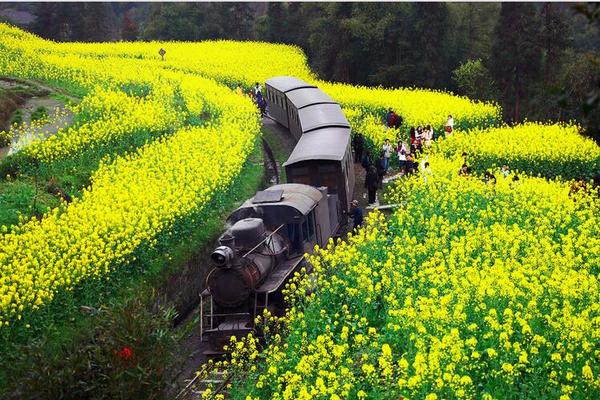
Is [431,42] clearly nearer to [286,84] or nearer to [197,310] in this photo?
[286,84]

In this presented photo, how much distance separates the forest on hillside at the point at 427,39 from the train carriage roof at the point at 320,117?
9.94 metres

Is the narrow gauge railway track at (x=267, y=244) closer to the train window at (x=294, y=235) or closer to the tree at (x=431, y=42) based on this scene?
the train window at (x=294, y=235)

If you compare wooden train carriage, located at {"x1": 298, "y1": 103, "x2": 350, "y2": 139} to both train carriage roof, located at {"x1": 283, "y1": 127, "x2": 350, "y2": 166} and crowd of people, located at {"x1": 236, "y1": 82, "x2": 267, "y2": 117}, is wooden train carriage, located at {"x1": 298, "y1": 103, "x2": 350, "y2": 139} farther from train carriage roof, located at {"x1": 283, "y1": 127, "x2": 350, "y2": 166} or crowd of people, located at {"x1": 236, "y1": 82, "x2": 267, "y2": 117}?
crowd of people, located at {"x1": 236, "y1": 82, "x2": 267, "y2": 117}

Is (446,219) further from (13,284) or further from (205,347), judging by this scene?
(13,284)

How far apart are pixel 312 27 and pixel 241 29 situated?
2436cm

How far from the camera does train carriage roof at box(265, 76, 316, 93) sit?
39.2m

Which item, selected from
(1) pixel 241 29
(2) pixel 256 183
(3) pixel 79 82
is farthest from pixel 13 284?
(1) pixel 241 29

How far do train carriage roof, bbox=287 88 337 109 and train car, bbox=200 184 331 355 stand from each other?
1554cm

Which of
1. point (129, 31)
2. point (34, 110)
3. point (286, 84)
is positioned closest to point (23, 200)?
point (34, 110)

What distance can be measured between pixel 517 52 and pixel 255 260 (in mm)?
29657

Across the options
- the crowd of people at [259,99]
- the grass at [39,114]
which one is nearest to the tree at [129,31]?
the crowd of people at [259,99]

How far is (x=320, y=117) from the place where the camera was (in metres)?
30.4

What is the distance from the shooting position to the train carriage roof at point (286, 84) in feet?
129

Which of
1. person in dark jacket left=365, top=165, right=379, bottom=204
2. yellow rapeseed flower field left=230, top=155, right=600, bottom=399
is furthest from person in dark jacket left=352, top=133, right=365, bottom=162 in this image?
yellow rapeseed flower field left=230, top=155, right=600, bottom=399
